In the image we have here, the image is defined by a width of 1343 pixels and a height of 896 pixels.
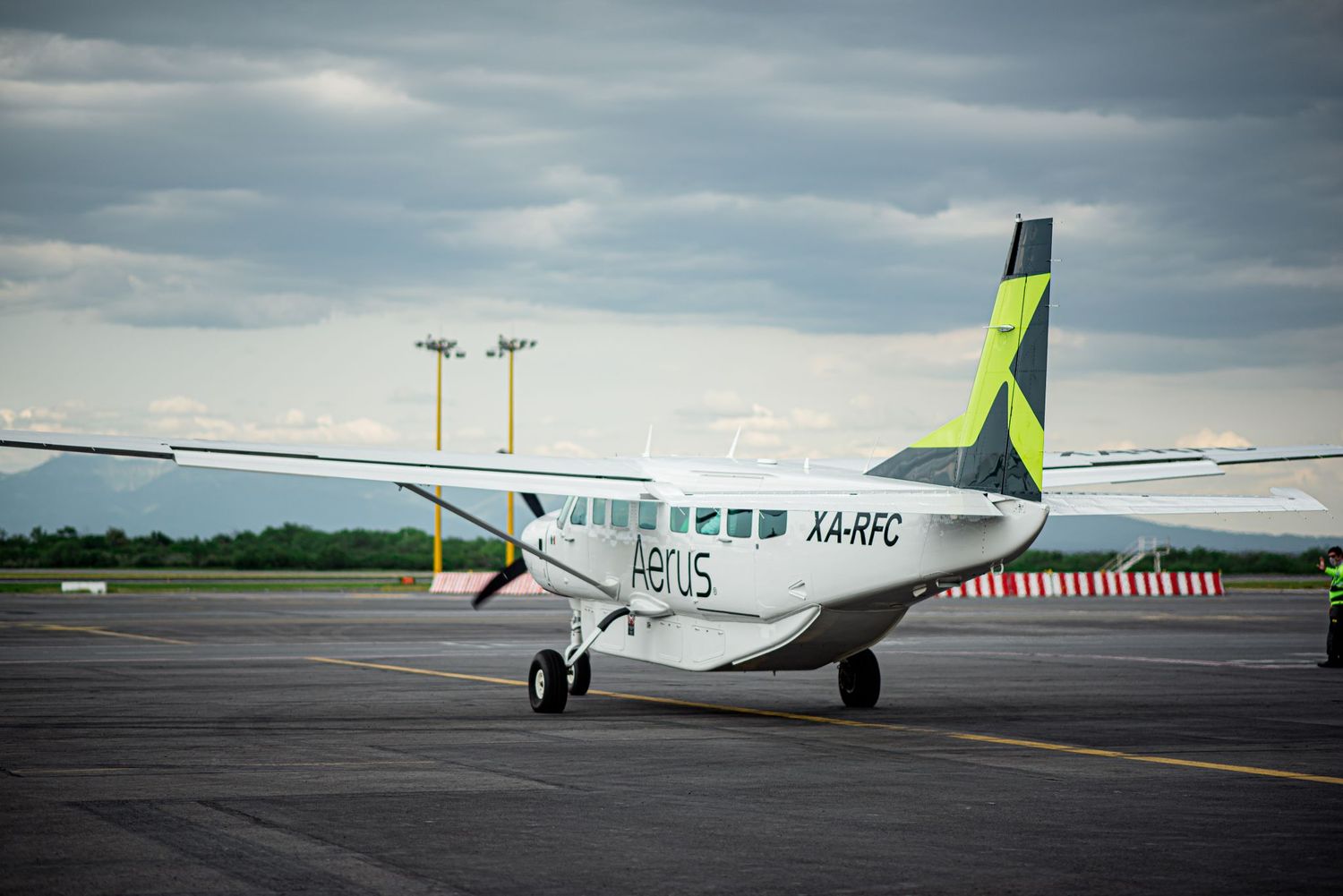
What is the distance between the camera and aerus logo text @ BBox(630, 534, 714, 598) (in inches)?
687

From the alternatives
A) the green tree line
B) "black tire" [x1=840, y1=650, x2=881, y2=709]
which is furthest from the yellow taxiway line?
the green tree line

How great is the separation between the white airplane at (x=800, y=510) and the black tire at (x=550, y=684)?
0.07ft

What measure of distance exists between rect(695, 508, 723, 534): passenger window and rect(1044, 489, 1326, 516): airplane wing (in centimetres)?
372

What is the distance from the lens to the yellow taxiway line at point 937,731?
12867 mm

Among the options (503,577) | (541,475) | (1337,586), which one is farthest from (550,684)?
(1337,586)

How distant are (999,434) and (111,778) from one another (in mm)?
8887

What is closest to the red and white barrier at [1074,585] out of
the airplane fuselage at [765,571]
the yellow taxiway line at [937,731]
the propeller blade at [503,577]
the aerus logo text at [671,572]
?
the propeller blade at [503,577]

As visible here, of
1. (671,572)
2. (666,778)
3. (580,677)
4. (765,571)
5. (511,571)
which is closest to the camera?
(666,778)

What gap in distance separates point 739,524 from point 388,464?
4058mm

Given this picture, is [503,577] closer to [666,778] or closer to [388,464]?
[388,464]

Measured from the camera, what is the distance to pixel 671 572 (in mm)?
17984

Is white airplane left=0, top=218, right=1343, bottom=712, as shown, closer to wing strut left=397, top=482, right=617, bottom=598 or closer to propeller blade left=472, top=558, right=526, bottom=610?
wing strut left=397, top=482, right=617, bottom=598

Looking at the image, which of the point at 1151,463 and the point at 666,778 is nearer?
the point at 666,778

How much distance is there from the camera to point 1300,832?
32.2ft
